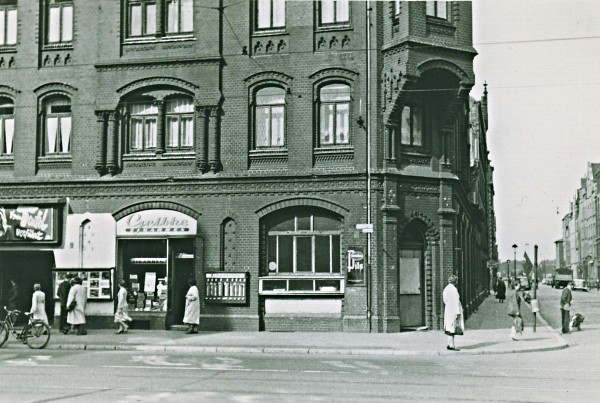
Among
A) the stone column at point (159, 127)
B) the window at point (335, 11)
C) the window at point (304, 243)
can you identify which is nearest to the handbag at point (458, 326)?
the window at point (304, 243)

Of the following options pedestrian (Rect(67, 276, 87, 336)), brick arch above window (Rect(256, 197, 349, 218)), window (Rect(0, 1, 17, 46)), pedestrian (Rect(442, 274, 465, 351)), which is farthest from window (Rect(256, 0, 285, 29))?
pedestrian (Rect(442, 274, 465, 351))

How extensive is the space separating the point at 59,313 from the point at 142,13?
34.7ft

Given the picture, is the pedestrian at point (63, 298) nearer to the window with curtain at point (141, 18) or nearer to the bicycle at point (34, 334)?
the bicycle at point (34, 334)

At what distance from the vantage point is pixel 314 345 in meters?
19.9

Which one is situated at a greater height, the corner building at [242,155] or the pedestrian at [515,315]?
the corner building at [242,155]

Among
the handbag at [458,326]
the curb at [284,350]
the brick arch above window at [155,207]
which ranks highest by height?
the brick arch above window at [155,207]

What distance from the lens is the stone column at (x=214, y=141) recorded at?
2477 cm

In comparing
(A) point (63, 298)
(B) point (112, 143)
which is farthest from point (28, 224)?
(B) point (112, 143)

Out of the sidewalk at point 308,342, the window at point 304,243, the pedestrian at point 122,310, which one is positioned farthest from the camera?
the window at point 304,243

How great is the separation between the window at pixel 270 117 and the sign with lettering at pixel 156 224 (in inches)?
139

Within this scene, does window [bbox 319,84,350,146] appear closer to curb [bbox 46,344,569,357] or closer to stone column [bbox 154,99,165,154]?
stone column [bbox 154,99,165,154]

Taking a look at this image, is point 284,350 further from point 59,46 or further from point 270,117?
point 59,46

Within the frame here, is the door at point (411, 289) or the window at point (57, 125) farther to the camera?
the window at point (57, 125)

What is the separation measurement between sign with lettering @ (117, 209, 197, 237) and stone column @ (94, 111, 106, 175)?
1935mm
